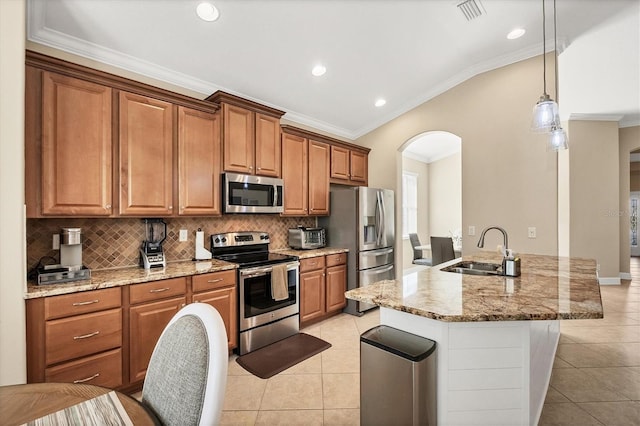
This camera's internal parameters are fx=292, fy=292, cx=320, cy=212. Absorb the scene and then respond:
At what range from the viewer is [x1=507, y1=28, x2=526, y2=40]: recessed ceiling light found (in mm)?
3025

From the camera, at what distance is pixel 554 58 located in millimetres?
3221

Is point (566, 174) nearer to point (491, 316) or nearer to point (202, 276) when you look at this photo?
point (491, 316)

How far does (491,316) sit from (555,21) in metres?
3.18

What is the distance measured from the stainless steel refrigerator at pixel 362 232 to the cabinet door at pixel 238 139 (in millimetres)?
1460

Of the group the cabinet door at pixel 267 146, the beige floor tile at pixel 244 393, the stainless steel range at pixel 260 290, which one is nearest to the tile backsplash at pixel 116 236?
the stainless steel range at pixel 260 290

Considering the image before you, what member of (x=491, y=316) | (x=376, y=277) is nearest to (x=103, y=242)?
(x=491, y=316)

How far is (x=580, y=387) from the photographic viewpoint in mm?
2297

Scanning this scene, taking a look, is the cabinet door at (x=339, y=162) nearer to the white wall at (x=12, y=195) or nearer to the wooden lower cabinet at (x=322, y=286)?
the wooden lower cabinet at (x=322, y=286)

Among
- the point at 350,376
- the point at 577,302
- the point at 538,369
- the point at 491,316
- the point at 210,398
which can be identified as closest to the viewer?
the point at 210,398

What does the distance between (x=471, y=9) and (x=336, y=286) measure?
3.33 m

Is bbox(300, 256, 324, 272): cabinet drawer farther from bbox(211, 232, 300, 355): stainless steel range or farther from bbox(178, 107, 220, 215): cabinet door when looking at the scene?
bbox(178, 107, 220, 215): cabinet door

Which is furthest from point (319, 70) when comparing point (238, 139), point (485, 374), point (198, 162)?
point (485, 374)

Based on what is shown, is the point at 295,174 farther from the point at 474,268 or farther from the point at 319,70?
the point at 474,268

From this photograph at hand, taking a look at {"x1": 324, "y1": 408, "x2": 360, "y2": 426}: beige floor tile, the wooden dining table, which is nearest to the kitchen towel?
{"x1": 324, "y1": 408, "x2": 360, "y2": 426}: beige floor tile
